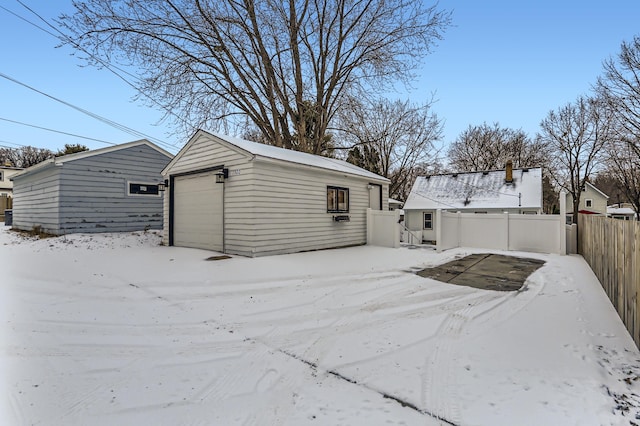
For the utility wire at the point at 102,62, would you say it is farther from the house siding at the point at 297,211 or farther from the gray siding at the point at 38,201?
the house siding at the point at 297,211

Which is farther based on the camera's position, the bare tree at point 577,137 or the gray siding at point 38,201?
the bare tree at point 577,137

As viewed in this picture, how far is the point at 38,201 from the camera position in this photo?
12.2 meters

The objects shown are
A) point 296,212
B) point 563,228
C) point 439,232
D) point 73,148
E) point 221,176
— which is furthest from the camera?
point 73,148

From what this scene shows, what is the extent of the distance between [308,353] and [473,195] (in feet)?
60.4

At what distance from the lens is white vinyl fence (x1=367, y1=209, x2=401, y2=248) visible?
35.4 ft

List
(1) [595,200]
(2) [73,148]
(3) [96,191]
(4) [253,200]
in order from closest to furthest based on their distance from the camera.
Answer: (4) [253,200] < (3) [96,191] < (2) [73,148] < (1) [595,200]

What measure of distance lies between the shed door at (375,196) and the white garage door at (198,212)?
231 inches

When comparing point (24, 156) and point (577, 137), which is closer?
point (577, 137)

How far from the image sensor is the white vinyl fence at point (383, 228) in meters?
10.8

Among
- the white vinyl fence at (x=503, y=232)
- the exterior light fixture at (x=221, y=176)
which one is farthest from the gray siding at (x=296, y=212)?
the white vinyl fence at (x=503, y=232)

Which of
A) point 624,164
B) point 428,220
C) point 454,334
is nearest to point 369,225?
point 454,334

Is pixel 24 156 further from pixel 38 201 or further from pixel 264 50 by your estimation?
pixel 264 50

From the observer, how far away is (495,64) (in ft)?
38.0

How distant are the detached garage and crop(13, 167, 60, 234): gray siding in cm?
435
